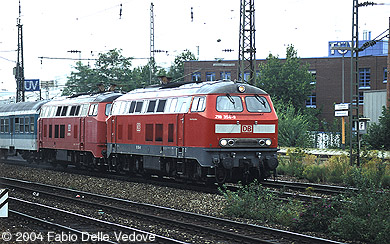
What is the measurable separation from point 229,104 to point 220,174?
2.35 m

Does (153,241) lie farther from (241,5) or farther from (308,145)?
(308,145)

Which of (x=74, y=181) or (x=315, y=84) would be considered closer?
(x=74, y=181)

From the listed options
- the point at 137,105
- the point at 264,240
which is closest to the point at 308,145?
the point at 137,105

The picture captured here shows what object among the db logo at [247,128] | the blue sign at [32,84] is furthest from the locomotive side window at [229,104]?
the blue sign at [32,84]

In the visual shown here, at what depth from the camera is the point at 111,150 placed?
26.2 meters

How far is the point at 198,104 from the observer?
20.0 m

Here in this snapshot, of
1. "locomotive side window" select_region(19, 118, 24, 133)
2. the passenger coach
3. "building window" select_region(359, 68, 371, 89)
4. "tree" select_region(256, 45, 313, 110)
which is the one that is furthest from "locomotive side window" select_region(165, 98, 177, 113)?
"building window" select_region(359, 68, 371, 89)

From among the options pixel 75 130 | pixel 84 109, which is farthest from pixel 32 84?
pixel 84 109

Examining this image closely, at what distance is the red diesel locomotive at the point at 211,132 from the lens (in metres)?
19.5

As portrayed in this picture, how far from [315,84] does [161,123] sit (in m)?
57.7

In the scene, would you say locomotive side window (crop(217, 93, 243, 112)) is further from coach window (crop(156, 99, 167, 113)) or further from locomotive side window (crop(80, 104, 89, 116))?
locomotive side window (crop(80, 104, 89, 116))

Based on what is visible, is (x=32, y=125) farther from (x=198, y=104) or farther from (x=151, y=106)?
(x=198, y=104)

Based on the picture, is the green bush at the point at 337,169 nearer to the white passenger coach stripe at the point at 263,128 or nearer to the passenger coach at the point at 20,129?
the white passenger coach stripe at the point at 263,128

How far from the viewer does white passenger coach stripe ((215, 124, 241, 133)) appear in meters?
19.4
